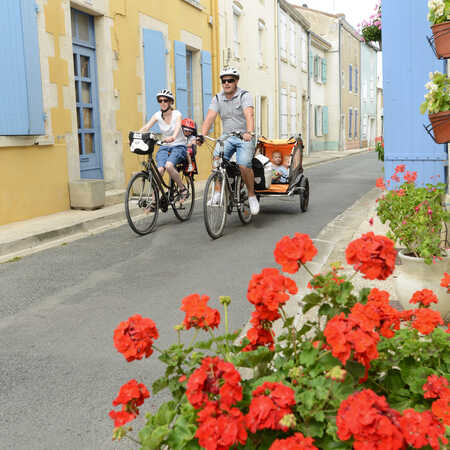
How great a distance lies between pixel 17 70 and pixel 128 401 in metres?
7.40

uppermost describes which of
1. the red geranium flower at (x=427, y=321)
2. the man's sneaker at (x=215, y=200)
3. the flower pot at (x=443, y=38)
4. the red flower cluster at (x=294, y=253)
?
the flower pot at (x=443, y=38)

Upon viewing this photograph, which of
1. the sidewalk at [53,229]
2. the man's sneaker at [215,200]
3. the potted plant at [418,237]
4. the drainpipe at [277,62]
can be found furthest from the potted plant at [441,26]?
the drainpipe at [277,62]

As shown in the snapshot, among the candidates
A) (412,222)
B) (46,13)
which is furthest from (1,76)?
(412,222)

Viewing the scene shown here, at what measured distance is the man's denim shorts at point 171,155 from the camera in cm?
793

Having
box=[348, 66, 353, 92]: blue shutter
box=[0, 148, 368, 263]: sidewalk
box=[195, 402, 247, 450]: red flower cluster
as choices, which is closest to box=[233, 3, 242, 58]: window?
box=[0, 148, 368, 263]: sidewalk

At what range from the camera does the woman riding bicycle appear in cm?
787

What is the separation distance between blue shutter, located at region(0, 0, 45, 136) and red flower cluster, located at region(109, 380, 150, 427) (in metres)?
7.10

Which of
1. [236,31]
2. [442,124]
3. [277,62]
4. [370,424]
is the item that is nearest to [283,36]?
[277,62]

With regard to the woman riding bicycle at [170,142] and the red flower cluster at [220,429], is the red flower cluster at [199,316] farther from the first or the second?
the woman riding bicycle at [170,142]

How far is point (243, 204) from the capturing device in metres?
7.81

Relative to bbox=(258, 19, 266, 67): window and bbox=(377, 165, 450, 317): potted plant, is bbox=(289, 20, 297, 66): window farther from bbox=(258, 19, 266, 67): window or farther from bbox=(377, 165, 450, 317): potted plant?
bbox=(377, 165, 450, 317): potted plant

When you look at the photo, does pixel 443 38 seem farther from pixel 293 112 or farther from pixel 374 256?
pixel 293 112

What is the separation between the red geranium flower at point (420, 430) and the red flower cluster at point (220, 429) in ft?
1.19

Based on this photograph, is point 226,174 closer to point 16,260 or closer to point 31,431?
point 16,260
